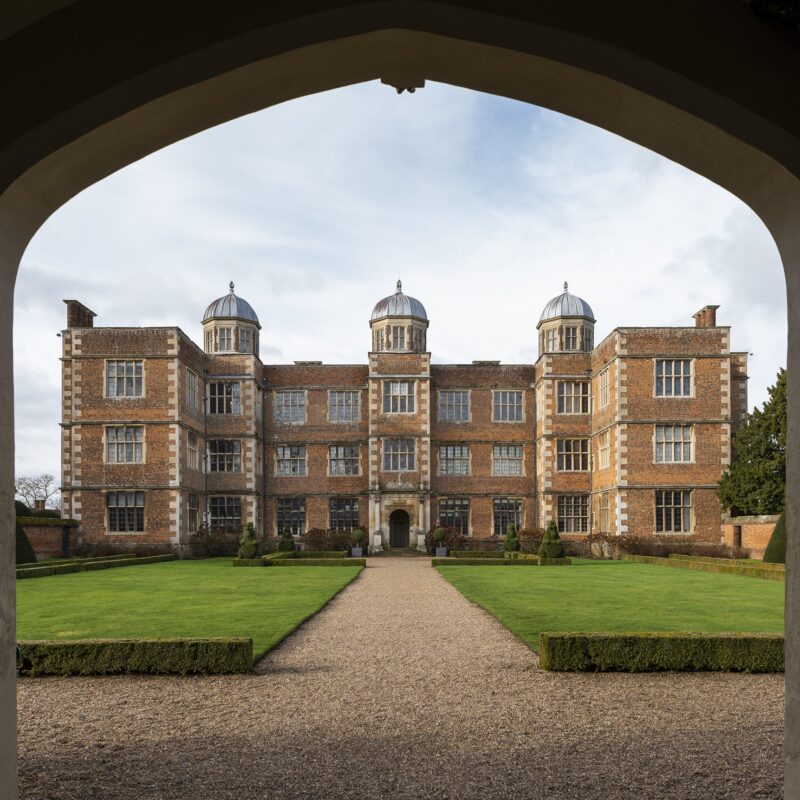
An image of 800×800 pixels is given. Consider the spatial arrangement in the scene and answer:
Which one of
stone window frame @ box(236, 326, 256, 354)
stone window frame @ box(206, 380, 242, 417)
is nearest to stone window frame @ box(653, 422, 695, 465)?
stone window frame @ box(206, 380, 242, 417)

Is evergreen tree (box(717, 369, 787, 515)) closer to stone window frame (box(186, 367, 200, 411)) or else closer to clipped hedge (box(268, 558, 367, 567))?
clipped hedge (box(268, 558, 367, 567))

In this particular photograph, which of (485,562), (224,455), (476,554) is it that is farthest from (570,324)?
(224,455)

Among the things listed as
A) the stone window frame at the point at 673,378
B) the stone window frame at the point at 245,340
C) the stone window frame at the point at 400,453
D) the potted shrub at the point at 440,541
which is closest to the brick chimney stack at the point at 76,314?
the stone window frame at the point at 245,340

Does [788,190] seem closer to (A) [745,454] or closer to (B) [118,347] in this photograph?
(A) [745,454]

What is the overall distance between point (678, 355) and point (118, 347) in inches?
763

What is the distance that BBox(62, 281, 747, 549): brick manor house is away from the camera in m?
27.3

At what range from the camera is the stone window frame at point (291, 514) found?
3231cm

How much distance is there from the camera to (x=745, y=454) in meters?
25.5

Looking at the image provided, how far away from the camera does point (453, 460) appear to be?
107ft

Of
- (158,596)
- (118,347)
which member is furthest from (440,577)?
(118,347)

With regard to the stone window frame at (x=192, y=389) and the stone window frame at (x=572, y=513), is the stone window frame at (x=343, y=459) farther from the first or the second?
the stone window frame at (x=572, y=513)

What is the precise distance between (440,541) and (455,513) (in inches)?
91.4

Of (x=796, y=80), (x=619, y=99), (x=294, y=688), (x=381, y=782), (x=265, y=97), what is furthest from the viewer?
(x=294, y=688)

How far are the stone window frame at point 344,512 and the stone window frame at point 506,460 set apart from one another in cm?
579
